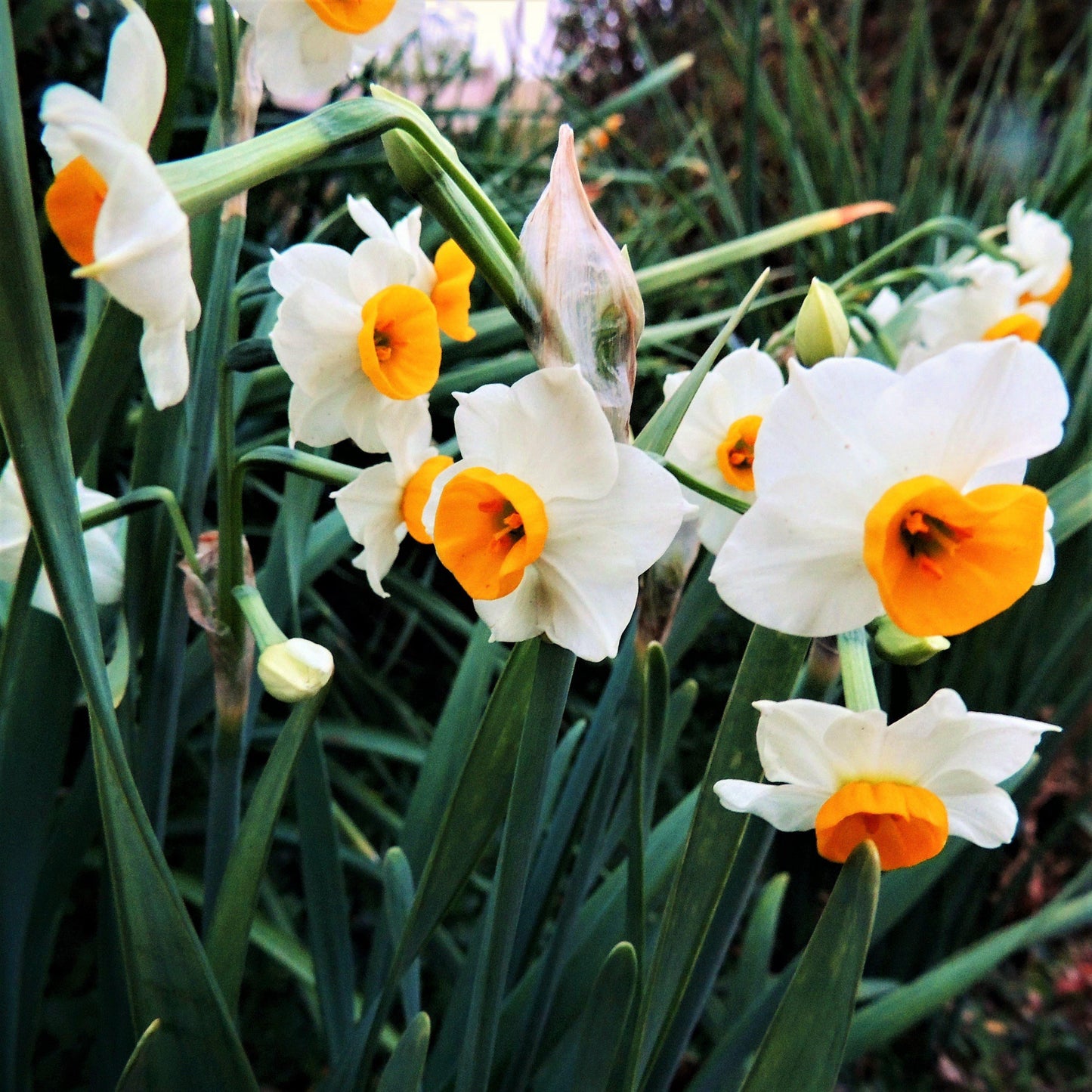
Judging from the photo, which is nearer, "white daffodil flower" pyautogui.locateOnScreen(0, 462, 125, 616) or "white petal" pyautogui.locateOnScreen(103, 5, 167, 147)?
"white petal" pyautogui.locateOnScreen(103, 5, 167, 147)

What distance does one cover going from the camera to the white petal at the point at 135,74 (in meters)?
0.29

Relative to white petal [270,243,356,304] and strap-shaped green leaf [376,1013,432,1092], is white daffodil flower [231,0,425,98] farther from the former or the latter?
Answer: strap-shaped green leaf [376,1013,432,1092]

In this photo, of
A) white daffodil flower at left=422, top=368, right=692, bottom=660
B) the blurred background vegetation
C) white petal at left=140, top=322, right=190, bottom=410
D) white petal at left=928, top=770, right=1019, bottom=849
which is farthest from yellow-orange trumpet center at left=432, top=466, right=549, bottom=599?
the blurred background vegetation

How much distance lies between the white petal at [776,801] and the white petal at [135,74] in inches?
13.1

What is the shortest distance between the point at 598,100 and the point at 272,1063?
3.00 meters

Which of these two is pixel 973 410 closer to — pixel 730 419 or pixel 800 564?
pixel 800 564

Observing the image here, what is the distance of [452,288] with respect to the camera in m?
0.48

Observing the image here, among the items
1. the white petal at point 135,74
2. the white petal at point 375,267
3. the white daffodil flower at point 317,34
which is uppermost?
the white daffodil flower at point 317,34

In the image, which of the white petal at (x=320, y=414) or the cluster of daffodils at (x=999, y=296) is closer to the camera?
the white petal at (x=320, y=414)

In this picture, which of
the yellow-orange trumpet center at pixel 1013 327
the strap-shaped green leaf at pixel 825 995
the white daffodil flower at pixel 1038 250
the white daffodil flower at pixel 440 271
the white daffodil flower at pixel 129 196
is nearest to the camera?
the white daffodil flower at pixel 129 196

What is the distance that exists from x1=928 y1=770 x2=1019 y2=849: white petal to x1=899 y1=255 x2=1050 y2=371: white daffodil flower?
0.50 m

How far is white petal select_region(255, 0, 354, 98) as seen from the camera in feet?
1.39

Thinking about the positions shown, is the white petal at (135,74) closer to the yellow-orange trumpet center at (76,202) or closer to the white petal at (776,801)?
the yellow-orange trumpet center at (76,202)

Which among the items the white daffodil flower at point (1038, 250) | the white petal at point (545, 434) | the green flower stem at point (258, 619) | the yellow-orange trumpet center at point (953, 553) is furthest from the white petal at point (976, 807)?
the white daffodil flower at point (1038, 250)
